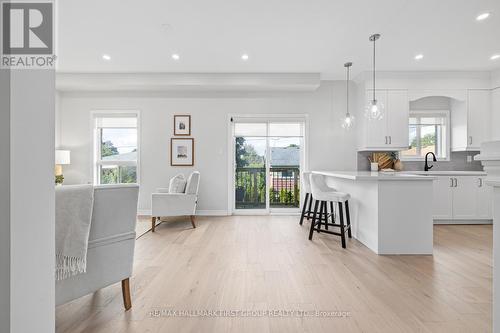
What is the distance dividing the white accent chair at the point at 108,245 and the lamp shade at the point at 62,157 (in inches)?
161

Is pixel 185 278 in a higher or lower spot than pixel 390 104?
lower

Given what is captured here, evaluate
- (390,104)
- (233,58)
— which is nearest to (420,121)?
(390,104)

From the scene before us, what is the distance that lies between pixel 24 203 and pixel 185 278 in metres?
1.73

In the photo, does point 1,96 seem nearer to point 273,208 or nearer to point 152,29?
point 152,29

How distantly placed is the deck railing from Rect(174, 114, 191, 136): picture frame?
4.25 feet

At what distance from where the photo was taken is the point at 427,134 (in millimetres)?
4945

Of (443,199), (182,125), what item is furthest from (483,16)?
(182,125)

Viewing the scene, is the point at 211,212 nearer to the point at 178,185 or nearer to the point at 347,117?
the point at 178,185

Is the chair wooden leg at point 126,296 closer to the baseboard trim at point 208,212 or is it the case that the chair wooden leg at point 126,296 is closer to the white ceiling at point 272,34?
the white ceiling at point 272,34

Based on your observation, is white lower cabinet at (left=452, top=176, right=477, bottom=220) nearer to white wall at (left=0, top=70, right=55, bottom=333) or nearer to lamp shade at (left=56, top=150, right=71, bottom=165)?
white wall at (left=0, top=70, right=55, bottom=333)

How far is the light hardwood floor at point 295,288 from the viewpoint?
159 centimetres

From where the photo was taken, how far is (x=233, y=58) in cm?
402

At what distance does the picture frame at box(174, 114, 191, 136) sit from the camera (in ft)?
16.5

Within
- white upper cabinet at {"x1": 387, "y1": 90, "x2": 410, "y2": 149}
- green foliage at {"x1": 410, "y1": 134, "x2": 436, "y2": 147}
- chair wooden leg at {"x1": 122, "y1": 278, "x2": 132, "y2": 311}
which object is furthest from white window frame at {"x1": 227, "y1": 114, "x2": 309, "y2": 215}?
chair wooden leg at {"x1": 122, "y1": 278, "x2": 132, "y2": 311}
